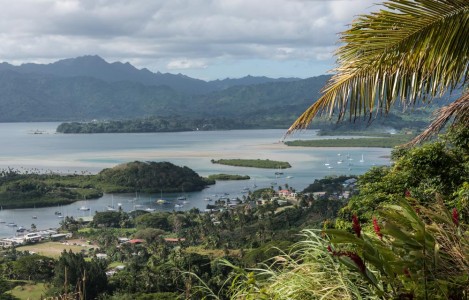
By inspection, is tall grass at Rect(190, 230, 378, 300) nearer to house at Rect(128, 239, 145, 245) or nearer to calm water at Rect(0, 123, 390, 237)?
house at Rect(128, 239, 145, 245)

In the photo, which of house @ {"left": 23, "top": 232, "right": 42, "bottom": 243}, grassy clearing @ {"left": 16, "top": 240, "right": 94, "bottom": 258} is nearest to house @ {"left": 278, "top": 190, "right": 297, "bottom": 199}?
grassy clearing @ {"left": 16, "top": 240, "right": 94, "bottom": 258}

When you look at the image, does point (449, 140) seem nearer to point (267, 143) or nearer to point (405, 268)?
point (405, 268)

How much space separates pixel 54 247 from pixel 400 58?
34277mm

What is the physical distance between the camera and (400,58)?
9.11 ft

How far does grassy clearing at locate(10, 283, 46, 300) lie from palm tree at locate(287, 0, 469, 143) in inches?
803

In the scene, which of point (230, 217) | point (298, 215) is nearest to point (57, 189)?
point (230, 217)

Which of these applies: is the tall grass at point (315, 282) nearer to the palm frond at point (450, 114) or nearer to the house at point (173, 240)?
the palm frond at point (450, 114)

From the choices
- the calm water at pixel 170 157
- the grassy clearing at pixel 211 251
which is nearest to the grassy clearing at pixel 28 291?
the grassy clearing at pixel 211 251

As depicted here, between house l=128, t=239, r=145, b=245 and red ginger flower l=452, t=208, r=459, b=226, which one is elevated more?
red ginger flower l=452, t=208, r=459, b=226

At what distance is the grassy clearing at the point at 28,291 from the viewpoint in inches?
849

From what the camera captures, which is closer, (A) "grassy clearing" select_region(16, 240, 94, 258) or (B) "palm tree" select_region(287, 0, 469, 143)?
(B) "palm tree" select_region(287, 0, 469, 143)

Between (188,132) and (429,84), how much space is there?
125m

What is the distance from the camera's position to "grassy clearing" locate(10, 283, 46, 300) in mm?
21562

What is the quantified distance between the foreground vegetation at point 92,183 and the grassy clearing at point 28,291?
95.9ft
